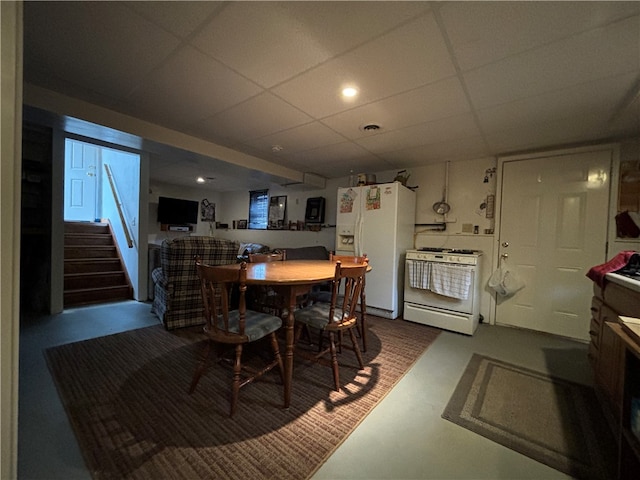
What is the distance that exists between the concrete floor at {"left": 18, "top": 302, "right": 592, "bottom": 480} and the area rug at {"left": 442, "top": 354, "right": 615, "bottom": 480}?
0.28ft

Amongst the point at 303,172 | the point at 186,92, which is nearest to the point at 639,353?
the point at 186,92

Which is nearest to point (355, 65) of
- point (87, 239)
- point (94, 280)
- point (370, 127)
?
point (370, 127)

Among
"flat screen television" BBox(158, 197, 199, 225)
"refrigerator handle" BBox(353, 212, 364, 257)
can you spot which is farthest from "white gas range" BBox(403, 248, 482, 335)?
"flat screen television" BBox(158, 197, 199, 225)

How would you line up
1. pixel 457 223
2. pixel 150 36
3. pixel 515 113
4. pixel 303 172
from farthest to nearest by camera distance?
pixel 303 172, pixel 457 223, pixel 515 113, pixel 150 36

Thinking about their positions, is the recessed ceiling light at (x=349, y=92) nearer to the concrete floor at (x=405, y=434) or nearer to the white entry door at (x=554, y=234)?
the concrete floor at (x=405, y=434)

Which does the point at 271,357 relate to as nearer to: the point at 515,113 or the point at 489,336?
the point at 489,336

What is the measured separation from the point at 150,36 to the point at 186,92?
1.87 ft

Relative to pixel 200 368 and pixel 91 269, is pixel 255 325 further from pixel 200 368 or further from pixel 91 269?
pixel 91 269

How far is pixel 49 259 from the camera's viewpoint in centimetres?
316

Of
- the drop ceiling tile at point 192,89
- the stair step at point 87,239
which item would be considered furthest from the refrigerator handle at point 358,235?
the stair step at point 87,239

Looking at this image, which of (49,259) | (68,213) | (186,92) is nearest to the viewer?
(186,92)

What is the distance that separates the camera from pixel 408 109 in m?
2.12

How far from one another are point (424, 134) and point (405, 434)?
2545mm

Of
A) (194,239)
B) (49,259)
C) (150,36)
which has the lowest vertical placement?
(49,259)
